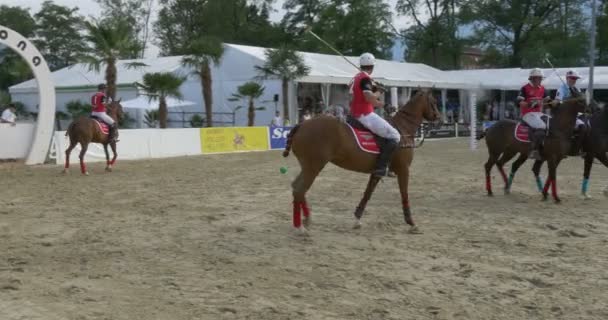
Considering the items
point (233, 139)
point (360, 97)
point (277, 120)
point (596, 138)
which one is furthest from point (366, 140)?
point (277, 120)

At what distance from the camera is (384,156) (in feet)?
28.5

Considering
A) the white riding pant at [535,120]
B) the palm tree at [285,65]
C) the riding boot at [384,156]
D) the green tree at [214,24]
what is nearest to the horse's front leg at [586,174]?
the white riding pant at [535,120]

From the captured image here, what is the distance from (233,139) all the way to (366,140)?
16.9 metres

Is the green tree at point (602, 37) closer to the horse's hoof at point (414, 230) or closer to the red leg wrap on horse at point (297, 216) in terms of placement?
the horse's hoof at point (414, 230)

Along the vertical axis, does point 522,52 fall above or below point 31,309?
above

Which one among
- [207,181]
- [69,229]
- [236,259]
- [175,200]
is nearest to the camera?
[236,259]

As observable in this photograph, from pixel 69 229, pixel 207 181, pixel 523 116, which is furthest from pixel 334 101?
pixel 69 229

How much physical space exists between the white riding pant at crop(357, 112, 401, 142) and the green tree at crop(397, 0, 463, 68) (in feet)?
172

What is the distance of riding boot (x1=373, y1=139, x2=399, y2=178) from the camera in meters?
8.67

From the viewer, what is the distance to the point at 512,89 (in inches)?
1496

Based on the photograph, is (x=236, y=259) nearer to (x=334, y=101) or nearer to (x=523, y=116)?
(x=523, y=116)

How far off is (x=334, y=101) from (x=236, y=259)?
28714mm

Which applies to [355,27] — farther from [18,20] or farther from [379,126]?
[379,126]

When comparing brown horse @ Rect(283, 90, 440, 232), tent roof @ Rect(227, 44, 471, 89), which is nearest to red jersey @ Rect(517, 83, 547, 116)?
brown horse @ Rect(283, 90, 440, 232)
